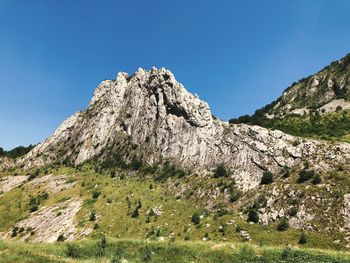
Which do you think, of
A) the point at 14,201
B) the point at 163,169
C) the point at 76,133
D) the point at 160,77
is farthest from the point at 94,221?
the point at 76,133

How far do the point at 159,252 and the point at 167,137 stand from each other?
61.9m

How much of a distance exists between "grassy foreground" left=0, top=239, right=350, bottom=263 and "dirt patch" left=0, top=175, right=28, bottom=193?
68.8m

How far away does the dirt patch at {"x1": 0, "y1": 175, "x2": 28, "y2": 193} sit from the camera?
98287 mm

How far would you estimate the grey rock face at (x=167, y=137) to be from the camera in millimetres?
70875

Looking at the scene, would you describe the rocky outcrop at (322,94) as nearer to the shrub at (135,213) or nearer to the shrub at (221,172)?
the shrub at (221,172)

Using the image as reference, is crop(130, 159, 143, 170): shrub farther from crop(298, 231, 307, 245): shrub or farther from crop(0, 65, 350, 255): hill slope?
crop(298, 231, 307, 245): shrub

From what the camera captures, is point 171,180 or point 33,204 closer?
point 171,180

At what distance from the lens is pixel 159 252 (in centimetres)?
3522

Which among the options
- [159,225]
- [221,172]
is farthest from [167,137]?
[159,225]

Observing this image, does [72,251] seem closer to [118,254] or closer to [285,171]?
[118,254]

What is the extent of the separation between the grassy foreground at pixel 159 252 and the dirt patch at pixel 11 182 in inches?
2710

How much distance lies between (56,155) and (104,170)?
93.5 ft

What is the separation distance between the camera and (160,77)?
10894 cm

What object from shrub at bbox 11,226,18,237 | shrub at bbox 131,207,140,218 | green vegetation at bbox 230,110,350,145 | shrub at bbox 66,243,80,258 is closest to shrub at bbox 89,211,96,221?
shrub at bbox 131,207,140,218
